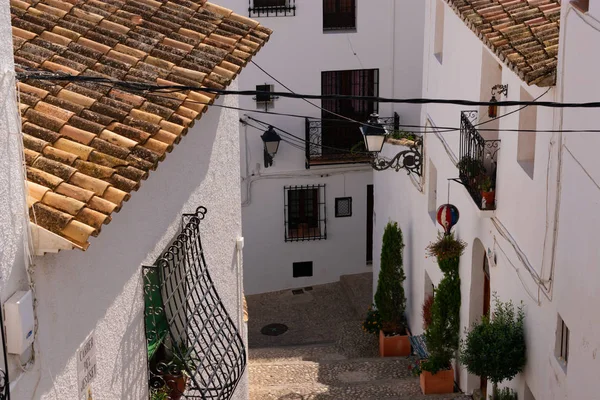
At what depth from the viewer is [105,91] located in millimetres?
8070

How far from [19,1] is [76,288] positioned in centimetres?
Result: 370

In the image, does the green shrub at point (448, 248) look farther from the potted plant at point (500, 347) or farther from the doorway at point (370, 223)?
the doorway at point (370, 223)

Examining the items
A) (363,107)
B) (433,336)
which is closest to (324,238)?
(363,107)

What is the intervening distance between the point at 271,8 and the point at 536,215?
11014 mm

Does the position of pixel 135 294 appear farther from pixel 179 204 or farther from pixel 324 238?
pixel 324 238

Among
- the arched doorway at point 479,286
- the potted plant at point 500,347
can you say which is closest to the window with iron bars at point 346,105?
the arched doorway at point 479,286

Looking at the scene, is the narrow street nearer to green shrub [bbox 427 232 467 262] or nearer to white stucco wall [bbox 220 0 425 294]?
white stucco wall [bbox 220 0 425 294]

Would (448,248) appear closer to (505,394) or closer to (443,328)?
(443,328)

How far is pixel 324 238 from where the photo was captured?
2327 cm

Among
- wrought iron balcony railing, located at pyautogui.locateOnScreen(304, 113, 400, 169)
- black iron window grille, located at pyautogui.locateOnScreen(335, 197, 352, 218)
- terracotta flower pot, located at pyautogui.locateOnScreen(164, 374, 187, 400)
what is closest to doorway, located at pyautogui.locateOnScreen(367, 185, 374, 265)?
black iron window grille, located at pyautogui.locateOnScreen(335, 197, 352, 218)

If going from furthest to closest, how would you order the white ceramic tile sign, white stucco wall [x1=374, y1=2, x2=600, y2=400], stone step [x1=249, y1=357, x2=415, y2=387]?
1. stone step [x1=249, y1=357, x2=415, y2=387]
2. white stucco wall [x1=374, y1=2, x2=600, y2=400]
3. the white ceramic tile sign

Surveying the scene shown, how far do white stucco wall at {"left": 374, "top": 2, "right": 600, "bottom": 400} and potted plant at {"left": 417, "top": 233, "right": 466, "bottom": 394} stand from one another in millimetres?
158

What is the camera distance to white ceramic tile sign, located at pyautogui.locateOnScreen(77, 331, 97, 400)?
6.82 metres

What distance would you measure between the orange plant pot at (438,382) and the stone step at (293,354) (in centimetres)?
294
